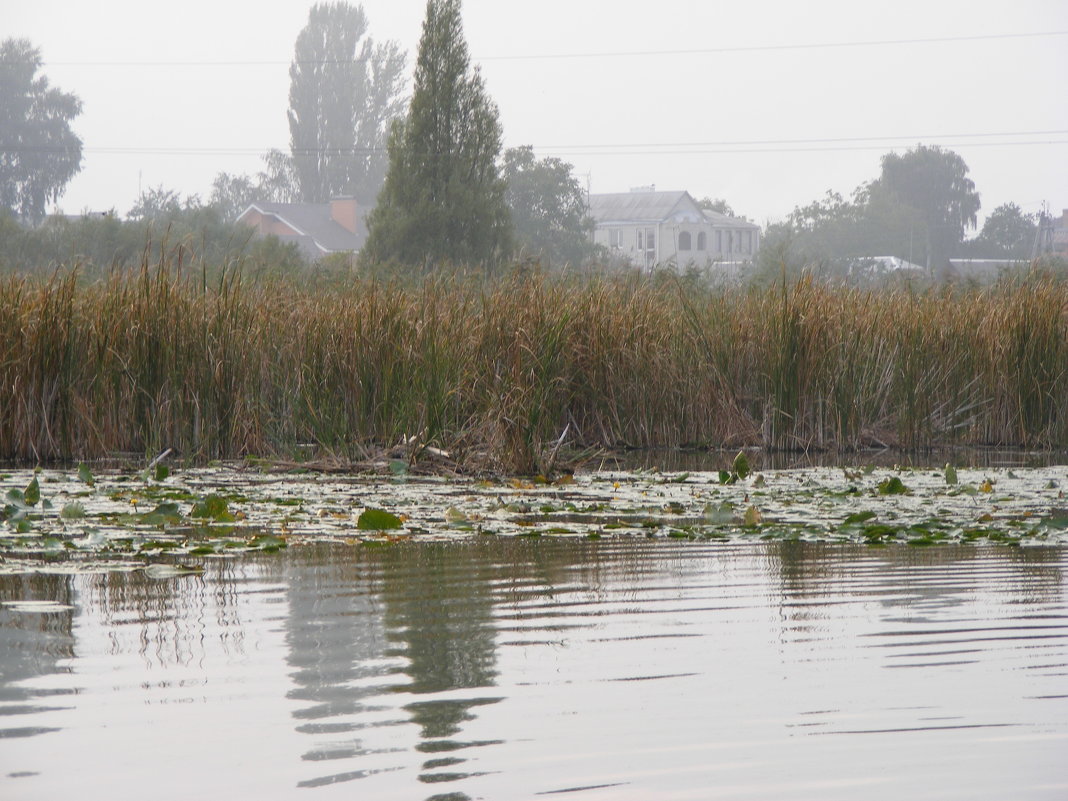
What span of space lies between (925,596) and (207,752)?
6.51 ft

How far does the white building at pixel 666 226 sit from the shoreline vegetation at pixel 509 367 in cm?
4724

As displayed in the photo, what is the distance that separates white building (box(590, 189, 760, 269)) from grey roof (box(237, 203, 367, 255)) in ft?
39.8

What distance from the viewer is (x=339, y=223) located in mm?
52062

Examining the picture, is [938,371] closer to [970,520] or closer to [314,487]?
[970,520]

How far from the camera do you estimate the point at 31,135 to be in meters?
48.3

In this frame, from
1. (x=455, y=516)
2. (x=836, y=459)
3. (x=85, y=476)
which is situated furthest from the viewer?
(x=836, y=459)

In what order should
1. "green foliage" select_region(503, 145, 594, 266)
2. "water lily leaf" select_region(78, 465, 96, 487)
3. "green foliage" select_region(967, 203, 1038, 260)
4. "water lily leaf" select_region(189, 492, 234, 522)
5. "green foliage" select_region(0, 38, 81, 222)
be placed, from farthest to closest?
1. "green foliage" select_region(967, 203, 1038, 260)
2. "green foliage" select_region(0, 38, 81, 222)
3. "green foliage" select_region(503, 145, 594, 266)
4. "water lily leaf" select_region(78, 465, 96, 487)
5. "water lily leaf" select_region(189, 492, 234, 522)

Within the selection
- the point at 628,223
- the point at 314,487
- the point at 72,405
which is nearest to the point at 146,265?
the point at 72,405

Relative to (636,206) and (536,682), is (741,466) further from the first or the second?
(636,206)

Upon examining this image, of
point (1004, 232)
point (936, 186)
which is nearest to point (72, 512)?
point (1004, 232)

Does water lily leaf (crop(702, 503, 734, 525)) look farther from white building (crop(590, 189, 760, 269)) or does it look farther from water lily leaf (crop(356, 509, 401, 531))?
white building (crop(590, 189, 760, 269))

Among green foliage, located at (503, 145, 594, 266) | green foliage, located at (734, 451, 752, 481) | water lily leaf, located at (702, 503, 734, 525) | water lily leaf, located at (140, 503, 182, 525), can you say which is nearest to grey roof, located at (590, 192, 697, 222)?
green foliage, located at (503, 145, 594, 266)

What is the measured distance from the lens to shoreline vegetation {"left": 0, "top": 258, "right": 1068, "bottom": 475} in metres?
6.62

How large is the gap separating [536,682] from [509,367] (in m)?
4.96
